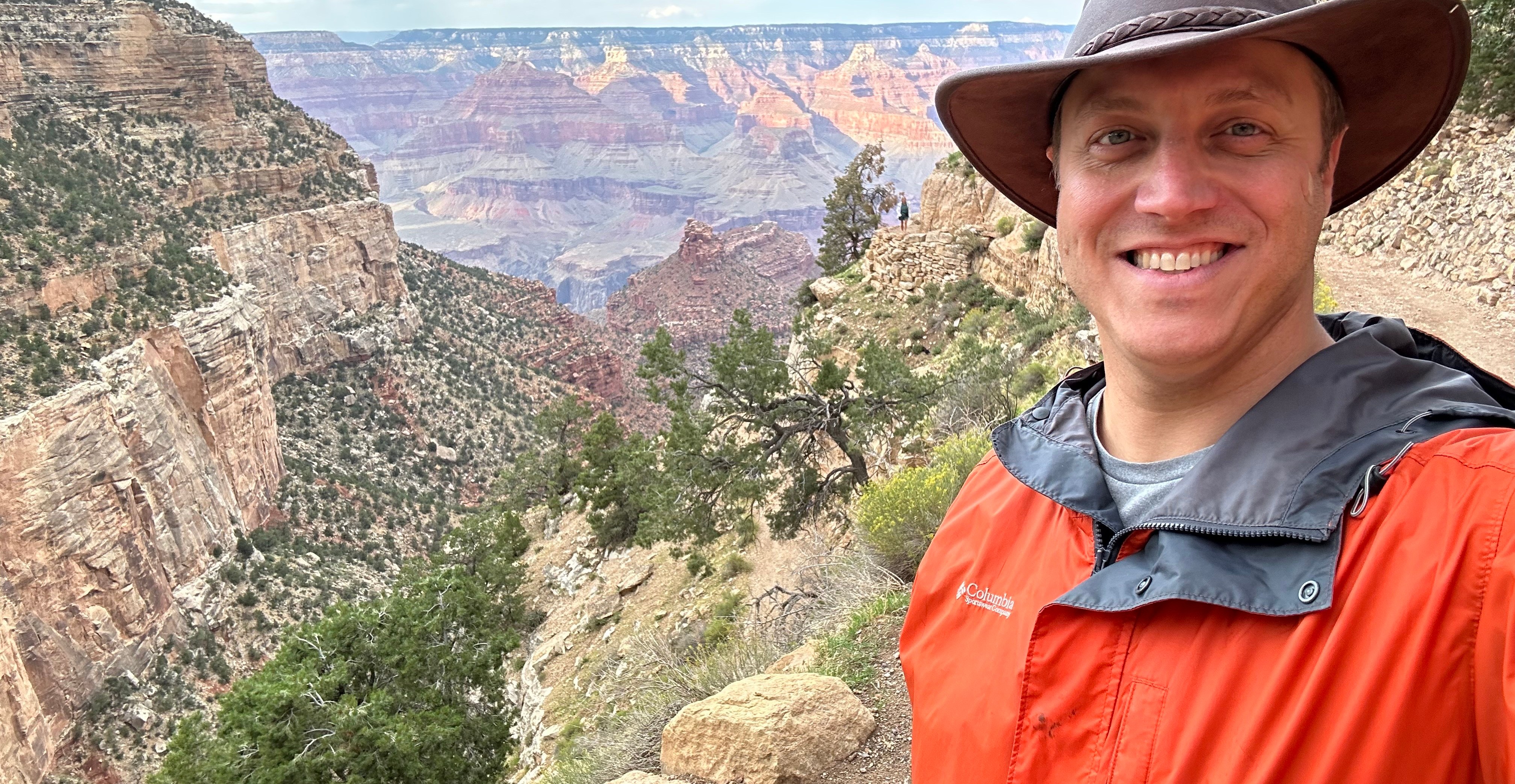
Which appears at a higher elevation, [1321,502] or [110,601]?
[1321,502]

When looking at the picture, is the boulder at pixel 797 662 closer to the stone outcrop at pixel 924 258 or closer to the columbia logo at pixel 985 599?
the columbia logo at pixel 985 599

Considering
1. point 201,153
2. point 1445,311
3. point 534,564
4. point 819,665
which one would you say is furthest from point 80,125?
point 1445,311

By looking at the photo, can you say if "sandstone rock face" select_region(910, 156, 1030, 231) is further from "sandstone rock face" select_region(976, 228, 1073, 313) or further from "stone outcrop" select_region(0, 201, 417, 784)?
"stone outcrop" select_region(0, 201, 417, 784)

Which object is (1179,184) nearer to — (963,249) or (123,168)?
(963,249)

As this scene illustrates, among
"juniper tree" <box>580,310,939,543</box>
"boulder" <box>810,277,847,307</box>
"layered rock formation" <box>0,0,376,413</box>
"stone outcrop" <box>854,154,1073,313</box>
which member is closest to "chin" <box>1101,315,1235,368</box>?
"juniper tree" <box>580,310,939,543</box>

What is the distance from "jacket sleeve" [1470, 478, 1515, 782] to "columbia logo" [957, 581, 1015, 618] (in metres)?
0.70

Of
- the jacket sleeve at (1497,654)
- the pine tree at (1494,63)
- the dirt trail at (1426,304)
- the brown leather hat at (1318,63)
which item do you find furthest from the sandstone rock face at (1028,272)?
the jacket sleeve at (1497,654)

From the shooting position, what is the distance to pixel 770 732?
4457 mm

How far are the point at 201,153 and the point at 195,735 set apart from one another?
114ft

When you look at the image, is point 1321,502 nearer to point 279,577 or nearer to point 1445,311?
point 1445,311

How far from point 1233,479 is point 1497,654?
15.0 inches

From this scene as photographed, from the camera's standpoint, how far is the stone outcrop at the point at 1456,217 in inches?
377

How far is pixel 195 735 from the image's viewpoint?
11.5 m

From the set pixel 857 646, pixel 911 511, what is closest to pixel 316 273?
pixel 911 511
